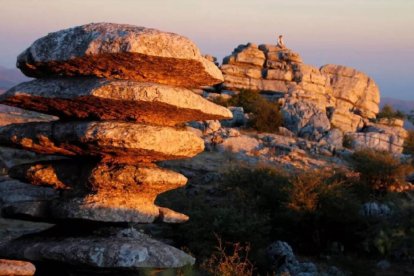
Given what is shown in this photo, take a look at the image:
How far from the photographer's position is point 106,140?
7.59 meters

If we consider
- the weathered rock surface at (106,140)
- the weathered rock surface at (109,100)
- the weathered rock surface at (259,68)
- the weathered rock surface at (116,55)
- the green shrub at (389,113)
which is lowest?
the green shrub at (389,113)

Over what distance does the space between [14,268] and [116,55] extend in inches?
111

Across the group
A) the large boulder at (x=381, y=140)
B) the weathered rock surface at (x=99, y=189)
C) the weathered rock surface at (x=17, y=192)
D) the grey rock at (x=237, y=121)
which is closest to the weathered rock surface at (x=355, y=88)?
the large boulder at (x=381, y=140)

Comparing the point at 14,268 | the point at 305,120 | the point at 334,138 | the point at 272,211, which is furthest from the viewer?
the point at 305,120

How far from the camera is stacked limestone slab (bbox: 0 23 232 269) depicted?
7.50 metres

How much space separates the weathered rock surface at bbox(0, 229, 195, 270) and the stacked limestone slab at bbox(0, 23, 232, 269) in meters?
0.01

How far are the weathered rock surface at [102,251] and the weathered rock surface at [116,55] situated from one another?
7.22 ft

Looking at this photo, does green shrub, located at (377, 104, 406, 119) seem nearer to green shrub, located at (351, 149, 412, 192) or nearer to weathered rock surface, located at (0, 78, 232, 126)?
green shrub, located at (351, 149, 412, 192)

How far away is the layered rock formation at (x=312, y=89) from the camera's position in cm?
4094

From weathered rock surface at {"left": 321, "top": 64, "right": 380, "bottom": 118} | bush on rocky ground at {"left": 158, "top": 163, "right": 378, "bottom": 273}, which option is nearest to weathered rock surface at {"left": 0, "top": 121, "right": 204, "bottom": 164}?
bush on rocky ground at {"left": 158, "top": 163, "right": 378, "bottom": 273}

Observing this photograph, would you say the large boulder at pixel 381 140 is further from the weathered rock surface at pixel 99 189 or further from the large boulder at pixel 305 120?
the weathered rock surface at pixel 99 189

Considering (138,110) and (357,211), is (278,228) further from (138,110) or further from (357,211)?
(138,110)

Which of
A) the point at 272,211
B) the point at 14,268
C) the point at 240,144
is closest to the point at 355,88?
the point at 240,144

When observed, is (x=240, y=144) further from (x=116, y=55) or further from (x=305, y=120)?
(x=116, y=55)
